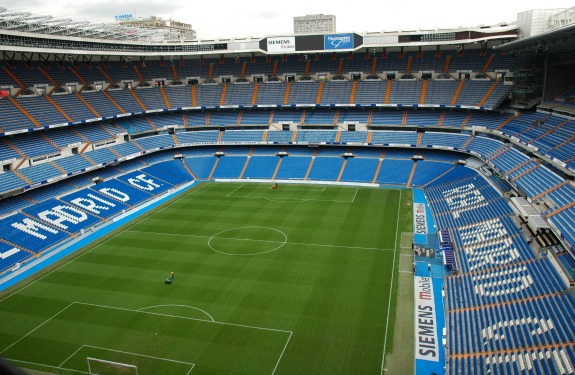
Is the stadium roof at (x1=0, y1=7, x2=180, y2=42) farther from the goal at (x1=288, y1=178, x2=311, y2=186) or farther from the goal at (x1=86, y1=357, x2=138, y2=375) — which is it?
the goal at (x1=86, y1=357, x2=138, y2=375)

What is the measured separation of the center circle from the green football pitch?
0.09 meters

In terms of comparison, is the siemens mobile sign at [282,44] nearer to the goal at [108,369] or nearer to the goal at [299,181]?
the goal at [299,181]

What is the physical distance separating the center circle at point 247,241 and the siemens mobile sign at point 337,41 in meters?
28.8

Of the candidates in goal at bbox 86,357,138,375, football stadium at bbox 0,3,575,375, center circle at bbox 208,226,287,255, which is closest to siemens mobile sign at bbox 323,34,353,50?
football stadium at bbox 0,3,575,375

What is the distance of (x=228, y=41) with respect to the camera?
59.2 metres

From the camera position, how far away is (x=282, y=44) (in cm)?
5822

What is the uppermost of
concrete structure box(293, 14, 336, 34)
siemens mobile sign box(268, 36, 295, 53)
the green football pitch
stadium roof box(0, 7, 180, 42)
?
concrete structure box(293, 14, 336, 34)

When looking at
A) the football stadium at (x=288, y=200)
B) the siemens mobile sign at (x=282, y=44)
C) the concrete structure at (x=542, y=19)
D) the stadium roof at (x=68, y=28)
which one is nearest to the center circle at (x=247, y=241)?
the football stadium at (x=288, y=200)

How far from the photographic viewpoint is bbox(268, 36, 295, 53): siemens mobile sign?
57.9 m

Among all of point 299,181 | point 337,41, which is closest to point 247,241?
point 299,181

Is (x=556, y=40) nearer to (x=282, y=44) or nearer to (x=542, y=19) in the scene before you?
(x=542, y=19)

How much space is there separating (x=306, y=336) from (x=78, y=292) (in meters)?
15.4

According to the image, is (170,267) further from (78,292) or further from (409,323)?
(409,323)

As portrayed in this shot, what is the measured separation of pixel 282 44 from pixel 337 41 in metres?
7.03
